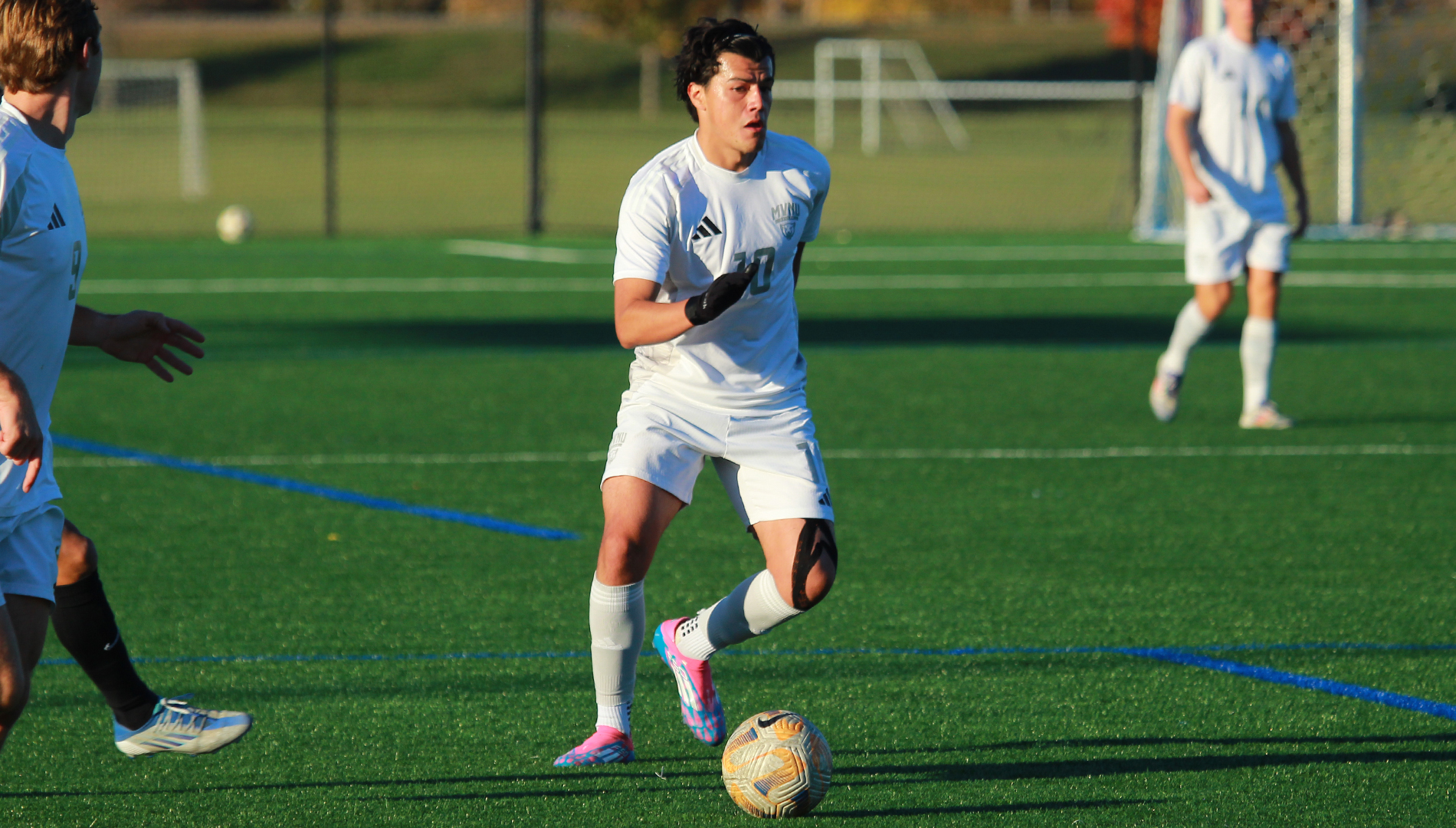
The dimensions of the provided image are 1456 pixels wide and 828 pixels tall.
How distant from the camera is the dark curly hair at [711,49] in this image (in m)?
3.91

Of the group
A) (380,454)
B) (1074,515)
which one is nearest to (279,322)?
(380,454)

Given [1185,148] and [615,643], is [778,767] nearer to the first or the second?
[615,643]

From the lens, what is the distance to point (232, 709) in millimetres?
4332

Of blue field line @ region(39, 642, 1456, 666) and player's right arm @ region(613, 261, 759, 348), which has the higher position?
player's right arm @ region(613, 261, 759, 348)

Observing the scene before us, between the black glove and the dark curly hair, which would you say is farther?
the dark curly hair

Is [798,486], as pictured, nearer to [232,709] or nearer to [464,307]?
[232,709]

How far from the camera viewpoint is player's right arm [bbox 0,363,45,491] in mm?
2840

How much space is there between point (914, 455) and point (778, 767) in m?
4.29

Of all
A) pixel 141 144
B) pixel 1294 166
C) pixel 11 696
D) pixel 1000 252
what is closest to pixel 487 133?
pixel 141 144

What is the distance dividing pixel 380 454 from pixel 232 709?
352 centimetres

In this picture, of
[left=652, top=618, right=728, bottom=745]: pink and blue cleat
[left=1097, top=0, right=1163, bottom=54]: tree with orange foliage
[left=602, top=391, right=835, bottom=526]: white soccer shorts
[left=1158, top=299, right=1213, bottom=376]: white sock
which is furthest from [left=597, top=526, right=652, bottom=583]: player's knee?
[left=1097, top=0, right=1163, bottom=54]: tree with orange foliage

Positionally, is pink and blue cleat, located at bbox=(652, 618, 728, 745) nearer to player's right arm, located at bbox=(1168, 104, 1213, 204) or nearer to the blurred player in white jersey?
the blurred player in white jersey

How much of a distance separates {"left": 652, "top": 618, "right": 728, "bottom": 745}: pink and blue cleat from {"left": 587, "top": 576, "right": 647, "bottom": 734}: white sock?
160 mm

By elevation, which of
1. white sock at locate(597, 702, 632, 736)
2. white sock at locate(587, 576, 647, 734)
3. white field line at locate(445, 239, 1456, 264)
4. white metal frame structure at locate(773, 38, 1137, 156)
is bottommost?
white sock at locate(597, 702, 632, 736)
